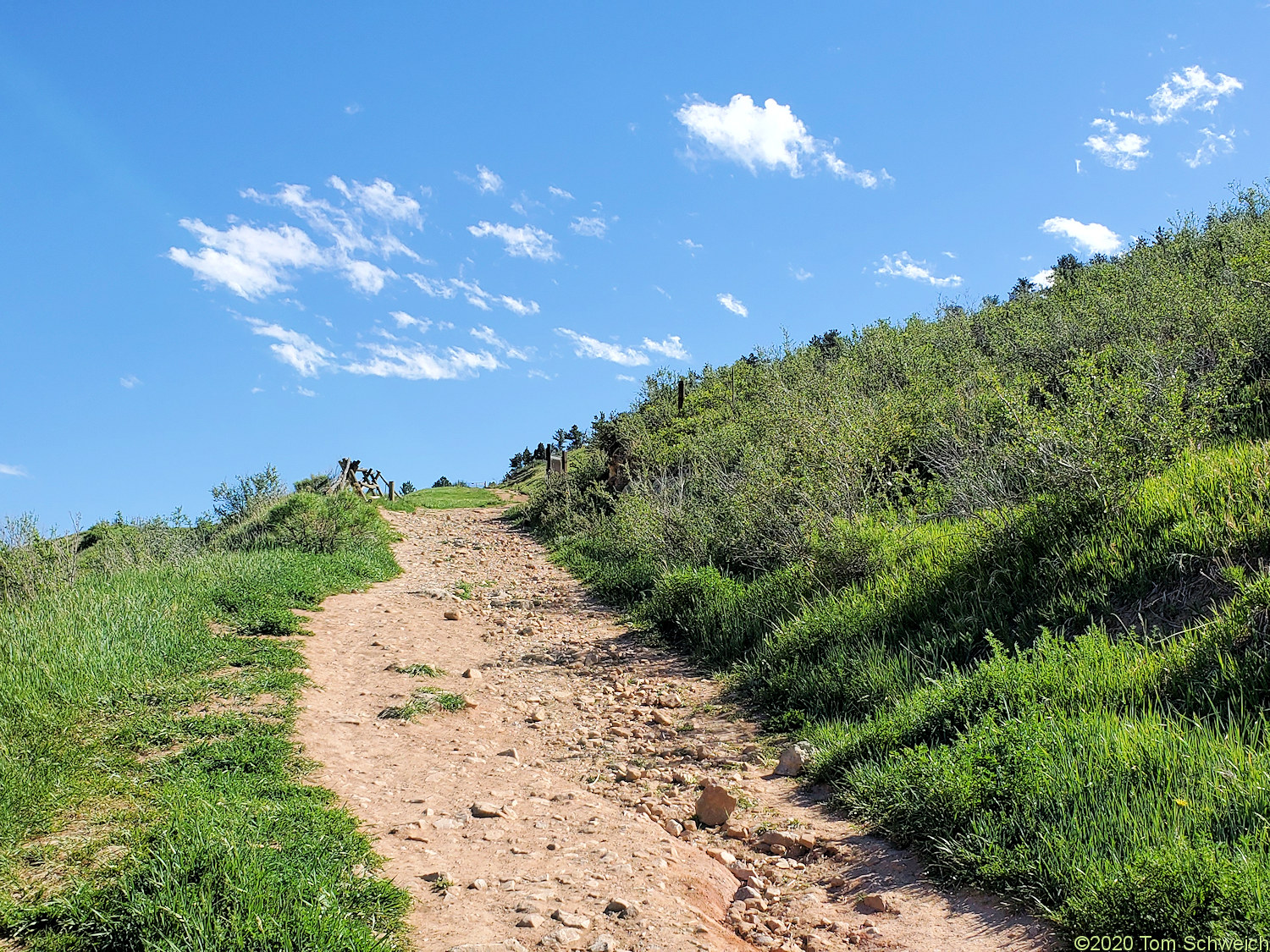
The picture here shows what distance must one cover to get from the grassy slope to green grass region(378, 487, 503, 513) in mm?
16327

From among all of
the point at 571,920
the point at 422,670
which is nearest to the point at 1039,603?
the point at 571,920

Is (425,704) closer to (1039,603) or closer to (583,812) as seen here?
(583,812)

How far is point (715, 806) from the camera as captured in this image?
14.5ft

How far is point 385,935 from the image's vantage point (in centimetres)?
292

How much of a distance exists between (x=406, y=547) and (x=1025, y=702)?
14342 mm

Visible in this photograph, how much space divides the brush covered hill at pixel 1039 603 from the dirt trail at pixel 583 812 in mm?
396

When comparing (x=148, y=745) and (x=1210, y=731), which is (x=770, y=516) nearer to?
(x=1210, y=731)

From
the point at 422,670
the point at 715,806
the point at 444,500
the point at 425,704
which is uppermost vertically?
the point at 444,500

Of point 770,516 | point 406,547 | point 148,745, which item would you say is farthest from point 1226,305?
point 406,547

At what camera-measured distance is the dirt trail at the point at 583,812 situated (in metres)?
3.16

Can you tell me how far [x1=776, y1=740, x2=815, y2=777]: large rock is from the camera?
500 centimetres

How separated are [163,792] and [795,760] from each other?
146 inches

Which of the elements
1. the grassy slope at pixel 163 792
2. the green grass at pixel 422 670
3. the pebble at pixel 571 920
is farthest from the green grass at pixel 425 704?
the pebble at pixel 571 920

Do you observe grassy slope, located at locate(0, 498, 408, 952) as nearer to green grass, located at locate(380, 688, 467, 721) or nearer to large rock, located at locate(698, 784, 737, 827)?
green grass, located at locate(380, 688, 467, 721)
